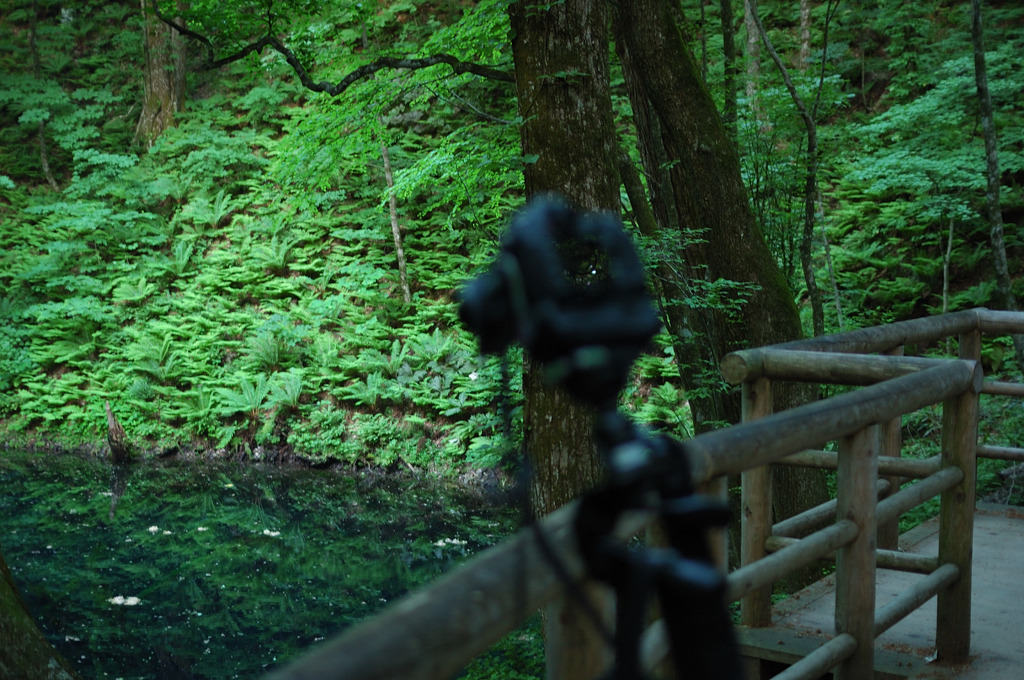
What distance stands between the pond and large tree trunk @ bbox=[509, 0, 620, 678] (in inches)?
74.6

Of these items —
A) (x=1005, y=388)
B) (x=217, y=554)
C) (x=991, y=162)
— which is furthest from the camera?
(x=217, y=554)

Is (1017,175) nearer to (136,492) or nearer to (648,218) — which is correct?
(648,218)

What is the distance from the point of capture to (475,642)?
1.12 metres

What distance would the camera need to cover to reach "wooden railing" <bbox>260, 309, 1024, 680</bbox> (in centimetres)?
105

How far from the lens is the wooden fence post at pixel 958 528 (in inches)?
127

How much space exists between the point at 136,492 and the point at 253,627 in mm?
4628

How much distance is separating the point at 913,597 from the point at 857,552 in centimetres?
46

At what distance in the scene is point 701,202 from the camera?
22.0 feet

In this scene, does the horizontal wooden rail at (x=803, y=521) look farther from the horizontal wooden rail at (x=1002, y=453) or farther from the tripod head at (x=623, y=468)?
the tripod head at (x=623, y=468)

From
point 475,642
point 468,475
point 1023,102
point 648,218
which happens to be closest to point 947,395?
point 475,642

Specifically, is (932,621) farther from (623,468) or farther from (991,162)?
(991,162)

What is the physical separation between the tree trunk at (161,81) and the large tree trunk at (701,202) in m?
12.7

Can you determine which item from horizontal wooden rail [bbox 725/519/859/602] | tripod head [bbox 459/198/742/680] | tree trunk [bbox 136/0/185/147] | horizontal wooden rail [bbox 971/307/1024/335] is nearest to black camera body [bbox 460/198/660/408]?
tripod head [bbox 459/198/742/680]

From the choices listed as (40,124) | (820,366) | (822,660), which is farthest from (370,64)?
(40,124)
